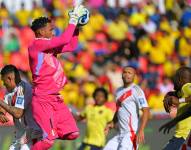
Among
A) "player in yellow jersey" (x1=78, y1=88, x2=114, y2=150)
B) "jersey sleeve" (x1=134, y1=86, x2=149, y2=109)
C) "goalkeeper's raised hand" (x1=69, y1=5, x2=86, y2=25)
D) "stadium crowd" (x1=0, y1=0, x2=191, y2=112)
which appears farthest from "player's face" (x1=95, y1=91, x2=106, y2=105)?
"goalkeeper's raised hand" (x1=69, y1=5, x2=86, y2=25)

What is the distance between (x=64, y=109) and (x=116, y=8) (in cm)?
1131

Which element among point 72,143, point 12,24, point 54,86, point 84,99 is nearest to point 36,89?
point 54,86

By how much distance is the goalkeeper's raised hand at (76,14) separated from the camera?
9.42m

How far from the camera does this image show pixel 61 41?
929cm

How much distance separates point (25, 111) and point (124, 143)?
2.29m

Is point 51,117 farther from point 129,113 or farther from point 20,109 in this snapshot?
point 129,113

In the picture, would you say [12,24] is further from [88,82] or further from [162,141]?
[162,141]

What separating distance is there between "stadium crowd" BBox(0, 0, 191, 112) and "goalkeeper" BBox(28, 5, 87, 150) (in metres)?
8.70

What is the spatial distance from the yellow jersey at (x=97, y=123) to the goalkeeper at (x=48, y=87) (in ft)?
14.4

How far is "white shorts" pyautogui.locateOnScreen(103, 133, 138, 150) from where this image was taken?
38.2ft

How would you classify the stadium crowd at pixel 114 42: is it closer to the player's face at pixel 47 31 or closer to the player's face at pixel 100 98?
the player's face at pixel 100 98

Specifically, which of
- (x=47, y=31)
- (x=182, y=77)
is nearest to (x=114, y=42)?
(x=47, y=31)

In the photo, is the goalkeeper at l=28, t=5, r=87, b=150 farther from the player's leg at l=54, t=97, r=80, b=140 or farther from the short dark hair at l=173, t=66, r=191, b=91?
the short dark hair at l=173, t=66, r=191, b=91

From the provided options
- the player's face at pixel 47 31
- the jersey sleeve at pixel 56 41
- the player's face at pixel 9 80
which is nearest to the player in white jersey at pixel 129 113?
the player's face at pixel 9 80
